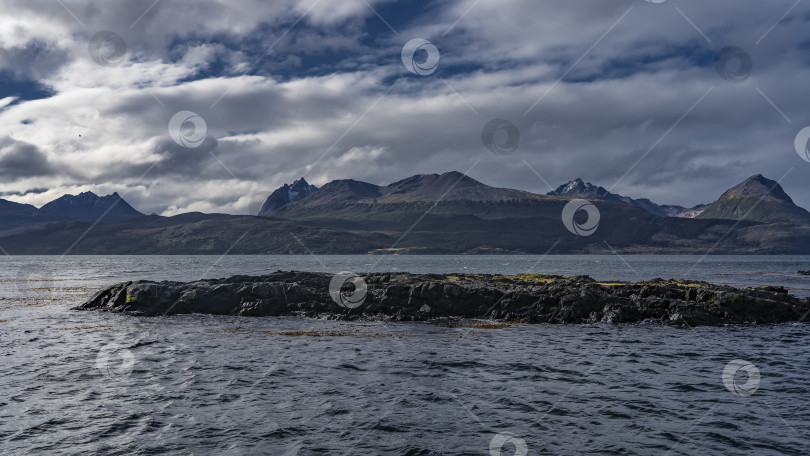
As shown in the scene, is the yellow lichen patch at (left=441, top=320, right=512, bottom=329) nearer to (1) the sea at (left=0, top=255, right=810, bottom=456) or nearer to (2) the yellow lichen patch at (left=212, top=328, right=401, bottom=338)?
(1) the sea at (left=0, top=255, right=810, bottom=456)

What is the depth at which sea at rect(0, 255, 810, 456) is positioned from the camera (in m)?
15.2

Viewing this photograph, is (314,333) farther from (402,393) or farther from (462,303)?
(402,393)

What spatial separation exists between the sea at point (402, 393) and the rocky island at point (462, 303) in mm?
6778

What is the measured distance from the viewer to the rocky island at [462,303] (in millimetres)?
42562

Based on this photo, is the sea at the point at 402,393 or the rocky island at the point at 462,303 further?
the rocky island at the point at 462,303

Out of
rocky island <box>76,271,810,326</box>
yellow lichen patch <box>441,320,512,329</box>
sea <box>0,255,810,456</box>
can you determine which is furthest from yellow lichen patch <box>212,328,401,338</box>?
rocky island <box>76,271,810,326</box>

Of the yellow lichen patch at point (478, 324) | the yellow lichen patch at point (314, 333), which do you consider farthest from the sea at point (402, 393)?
the yellow lichen patch at point (478, 324)

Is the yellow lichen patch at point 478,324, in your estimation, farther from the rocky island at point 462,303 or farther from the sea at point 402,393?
the sea at point 402,393

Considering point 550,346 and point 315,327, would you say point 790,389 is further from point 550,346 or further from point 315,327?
point 315,327

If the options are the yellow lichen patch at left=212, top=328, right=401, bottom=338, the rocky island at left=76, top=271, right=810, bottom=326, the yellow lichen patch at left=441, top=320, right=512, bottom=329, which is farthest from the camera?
the rocky island at left=76, top=271, right=810, bottom=326

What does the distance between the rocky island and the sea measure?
678cm

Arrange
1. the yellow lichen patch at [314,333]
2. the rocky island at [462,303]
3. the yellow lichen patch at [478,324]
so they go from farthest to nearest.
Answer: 1. the rocky island at [462,303]
2. the yellow lichen patch at [478,324]
3. the yellow lichen patch at [314,333]

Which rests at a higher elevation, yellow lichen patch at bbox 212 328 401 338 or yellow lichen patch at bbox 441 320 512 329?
yellow lichen patch at bbox 212 328 401 338

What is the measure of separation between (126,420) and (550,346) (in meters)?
22.3
